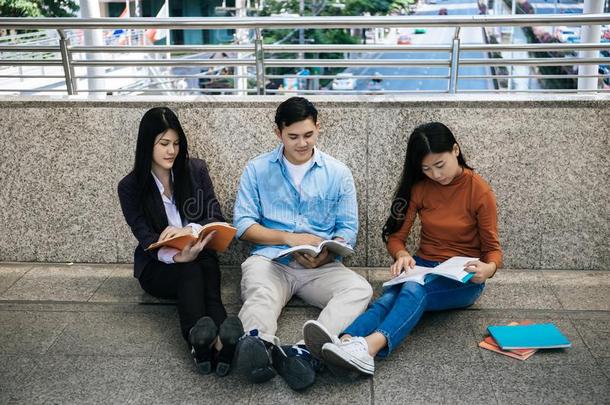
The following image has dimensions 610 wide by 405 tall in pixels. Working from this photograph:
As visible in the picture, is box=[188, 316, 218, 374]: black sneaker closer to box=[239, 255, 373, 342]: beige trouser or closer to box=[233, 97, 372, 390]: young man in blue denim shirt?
box=[239, 255, 373, 342]: beige trouser

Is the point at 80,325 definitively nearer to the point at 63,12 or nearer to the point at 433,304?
the point at 433,304

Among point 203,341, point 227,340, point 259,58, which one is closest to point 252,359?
point 227,340

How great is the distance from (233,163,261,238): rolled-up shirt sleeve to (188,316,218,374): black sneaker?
95cm

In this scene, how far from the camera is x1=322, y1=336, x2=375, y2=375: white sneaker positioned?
3387mm

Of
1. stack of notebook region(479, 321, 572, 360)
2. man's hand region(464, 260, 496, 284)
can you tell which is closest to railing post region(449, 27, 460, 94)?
man's hand region(464, 260, 496, 284)

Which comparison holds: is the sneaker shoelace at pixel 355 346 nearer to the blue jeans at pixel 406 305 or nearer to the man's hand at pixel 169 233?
the blue jeans at pixel 406 305

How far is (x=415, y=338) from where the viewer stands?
4.00 m

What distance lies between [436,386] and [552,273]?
6.14ft

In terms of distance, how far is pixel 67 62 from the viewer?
528 cm

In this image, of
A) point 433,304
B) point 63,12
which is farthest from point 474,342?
point 63,12

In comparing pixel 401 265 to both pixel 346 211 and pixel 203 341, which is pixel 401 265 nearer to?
pixel 346 211

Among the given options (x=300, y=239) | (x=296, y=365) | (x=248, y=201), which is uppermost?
(x=248, y=201)

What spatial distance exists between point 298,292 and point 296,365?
98cm

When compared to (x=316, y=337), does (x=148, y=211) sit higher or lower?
higher
